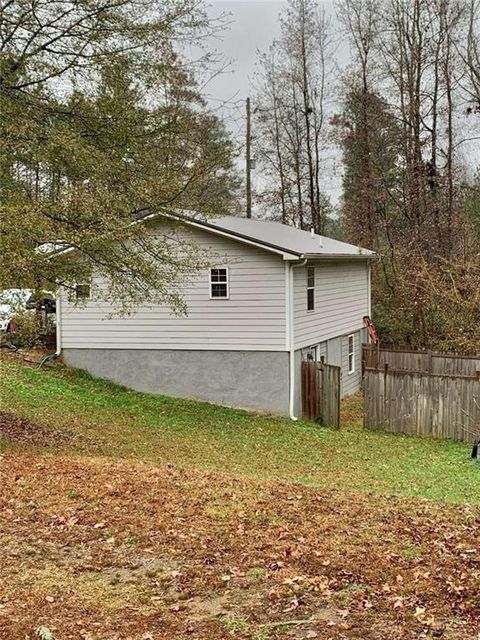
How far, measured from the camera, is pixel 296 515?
623 cm

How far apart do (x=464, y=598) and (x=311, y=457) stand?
8259 millimetres

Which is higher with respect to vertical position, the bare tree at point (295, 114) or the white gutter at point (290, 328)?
the bare tree at point (295, 114)

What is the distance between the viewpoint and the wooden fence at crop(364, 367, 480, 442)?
48.5 ft

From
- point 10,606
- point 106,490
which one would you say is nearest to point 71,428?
point 106,490

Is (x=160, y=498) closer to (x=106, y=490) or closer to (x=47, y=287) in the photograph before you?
(x=106, y=490)

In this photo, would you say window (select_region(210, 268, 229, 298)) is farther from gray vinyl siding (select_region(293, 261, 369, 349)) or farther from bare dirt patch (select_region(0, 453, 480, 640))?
bare dirt patch (select_region(0, 453, 480, 640))

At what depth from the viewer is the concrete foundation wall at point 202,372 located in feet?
55.1

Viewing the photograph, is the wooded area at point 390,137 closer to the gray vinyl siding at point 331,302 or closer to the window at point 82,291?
the gray vinyl siding at point 331,302

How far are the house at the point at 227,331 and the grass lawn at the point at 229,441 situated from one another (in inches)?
22.9

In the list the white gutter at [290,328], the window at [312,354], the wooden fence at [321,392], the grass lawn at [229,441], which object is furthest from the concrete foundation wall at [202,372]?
the window at [312,354]

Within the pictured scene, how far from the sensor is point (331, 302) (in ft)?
66.1

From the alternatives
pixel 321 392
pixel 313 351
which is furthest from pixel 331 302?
pixel 321 392

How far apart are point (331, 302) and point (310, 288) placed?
2.13m

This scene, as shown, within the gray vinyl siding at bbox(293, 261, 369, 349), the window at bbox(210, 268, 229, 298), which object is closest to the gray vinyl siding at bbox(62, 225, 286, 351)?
the window at bbox(210, 268, 229, 298)
